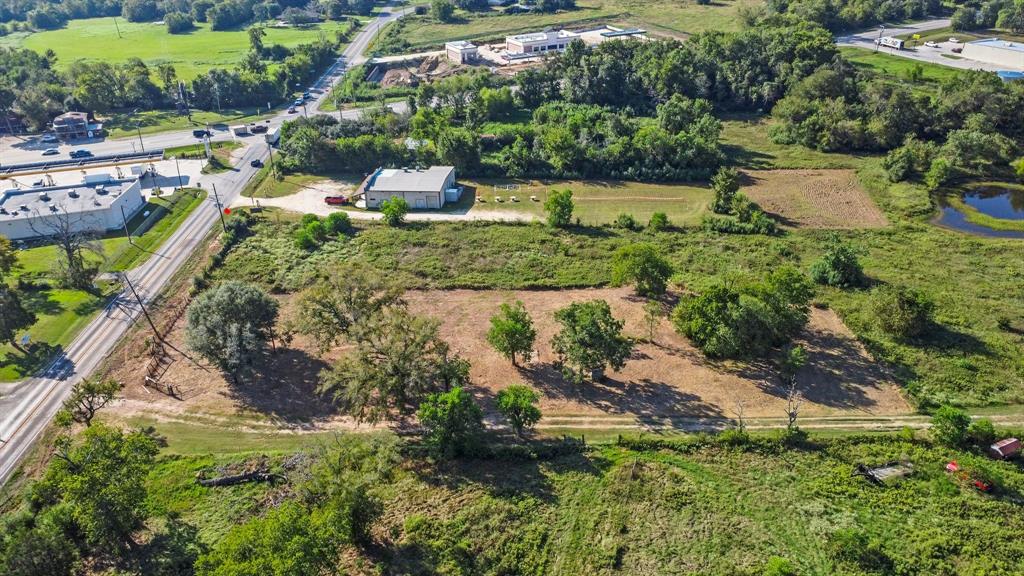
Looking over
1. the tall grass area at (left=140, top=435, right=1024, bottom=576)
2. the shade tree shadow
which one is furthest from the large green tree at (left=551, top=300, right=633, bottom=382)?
the shade tree shadow

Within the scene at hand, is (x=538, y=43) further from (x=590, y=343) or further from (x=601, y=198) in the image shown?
(x=590, y=343)

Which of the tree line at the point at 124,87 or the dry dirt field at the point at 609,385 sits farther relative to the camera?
the tree line at the point at 124,87

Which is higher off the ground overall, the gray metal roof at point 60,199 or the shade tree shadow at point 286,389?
the gray metal roof at point 60,199

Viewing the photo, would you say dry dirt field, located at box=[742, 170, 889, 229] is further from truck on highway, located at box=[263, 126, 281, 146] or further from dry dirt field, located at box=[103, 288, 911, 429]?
truck on highway, located at box=[263, 126, 281, 146]

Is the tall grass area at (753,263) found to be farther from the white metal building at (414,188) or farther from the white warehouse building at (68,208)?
the white warehouse building at (68,208)

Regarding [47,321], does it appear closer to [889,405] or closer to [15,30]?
[889,405]

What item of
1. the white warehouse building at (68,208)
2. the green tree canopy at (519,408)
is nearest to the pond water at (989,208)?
the green tree canopy at (519,408)

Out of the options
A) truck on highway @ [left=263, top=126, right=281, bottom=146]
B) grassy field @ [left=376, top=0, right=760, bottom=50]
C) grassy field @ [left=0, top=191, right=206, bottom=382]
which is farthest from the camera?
grassy field @ [left=376, top=0, right=760, bottom=50]

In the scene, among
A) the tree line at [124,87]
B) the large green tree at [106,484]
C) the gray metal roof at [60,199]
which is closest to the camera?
the large green tree at [106,484]
